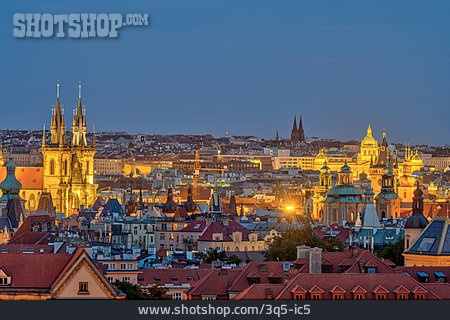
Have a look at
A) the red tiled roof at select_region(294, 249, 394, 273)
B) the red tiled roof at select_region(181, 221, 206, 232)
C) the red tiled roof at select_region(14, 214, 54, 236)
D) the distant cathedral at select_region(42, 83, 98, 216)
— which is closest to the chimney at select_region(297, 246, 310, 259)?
the red tiled roof at select_region(294, 249, 394, 273)

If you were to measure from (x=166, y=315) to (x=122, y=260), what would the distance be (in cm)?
2133

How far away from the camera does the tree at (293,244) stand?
187 ft

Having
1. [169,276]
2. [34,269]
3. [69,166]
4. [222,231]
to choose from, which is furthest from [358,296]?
[69,166]

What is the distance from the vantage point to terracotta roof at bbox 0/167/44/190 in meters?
117

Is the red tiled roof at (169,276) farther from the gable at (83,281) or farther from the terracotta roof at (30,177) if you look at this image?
the terracotta roof at (30,177)

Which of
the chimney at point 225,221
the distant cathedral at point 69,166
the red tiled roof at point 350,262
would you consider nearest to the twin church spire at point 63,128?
the distant cathedral at point 69,166

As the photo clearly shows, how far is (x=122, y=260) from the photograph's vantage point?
48969 millimetres

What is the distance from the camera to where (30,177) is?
388 feet

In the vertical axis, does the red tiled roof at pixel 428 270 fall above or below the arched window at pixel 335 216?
above

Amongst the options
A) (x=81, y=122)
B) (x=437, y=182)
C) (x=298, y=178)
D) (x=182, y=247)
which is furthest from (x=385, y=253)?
(x=298, y=178)

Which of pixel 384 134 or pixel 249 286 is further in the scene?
pixel 384 134

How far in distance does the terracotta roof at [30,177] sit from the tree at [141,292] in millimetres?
72910

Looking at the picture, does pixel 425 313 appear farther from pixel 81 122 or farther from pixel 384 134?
pixel 384 134

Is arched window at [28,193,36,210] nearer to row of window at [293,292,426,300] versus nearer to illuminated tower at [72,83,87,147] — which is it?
illuminated tower at [72,83,87,147]
